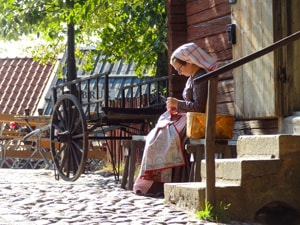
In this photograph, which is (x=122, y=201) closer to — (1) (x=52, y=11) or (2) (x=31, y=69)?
(1) (x=52, y=11)

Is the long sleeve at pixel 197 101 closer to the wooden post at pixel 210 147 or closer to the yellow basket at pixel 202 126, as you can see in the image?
the yellow basket at pixel 202 126

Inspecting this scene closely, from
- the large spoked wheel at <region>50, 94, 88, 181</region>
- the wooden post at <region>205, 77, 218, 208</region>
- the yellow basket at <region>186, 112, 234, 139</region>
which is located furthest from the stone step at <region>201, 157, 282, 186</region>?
the large spoked wheel at <region>50, 94, 88, 181</region>

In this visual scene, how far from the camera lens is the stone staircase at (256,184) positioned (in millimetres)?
7391

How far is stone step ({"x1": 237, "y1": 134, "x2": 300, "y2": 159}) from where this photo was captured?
306 inches

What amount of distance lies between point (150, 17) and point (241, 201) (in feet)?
32.7

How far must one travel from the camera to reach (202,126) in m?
8.78

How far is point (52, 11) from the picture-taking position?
17.9 m

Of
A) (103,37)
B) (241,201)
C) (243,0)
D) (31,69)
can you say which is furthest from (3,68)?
(241,201)

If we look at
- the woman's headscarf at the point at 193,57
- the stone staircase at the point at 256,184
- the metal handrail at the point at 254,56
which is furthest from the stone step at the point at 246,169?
the woman's headscarf at the point at 193,57

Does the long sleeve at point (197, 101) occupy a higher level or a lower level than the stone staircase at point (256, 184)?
higher

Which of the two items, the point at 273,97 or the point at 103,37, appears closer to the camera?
the point at 273,97

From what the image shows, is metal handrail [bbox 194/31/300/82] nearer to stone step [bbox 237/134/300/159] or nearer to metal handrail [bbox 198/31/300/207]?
metal handrail [bbox 198/31/300/207]

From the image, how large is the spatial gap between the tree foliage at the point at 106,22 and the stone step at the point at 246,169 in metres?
9.22

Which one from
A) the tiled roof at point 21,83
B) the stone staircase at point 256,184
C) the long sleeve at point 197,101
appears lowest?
the stone staircase at point 256,184
